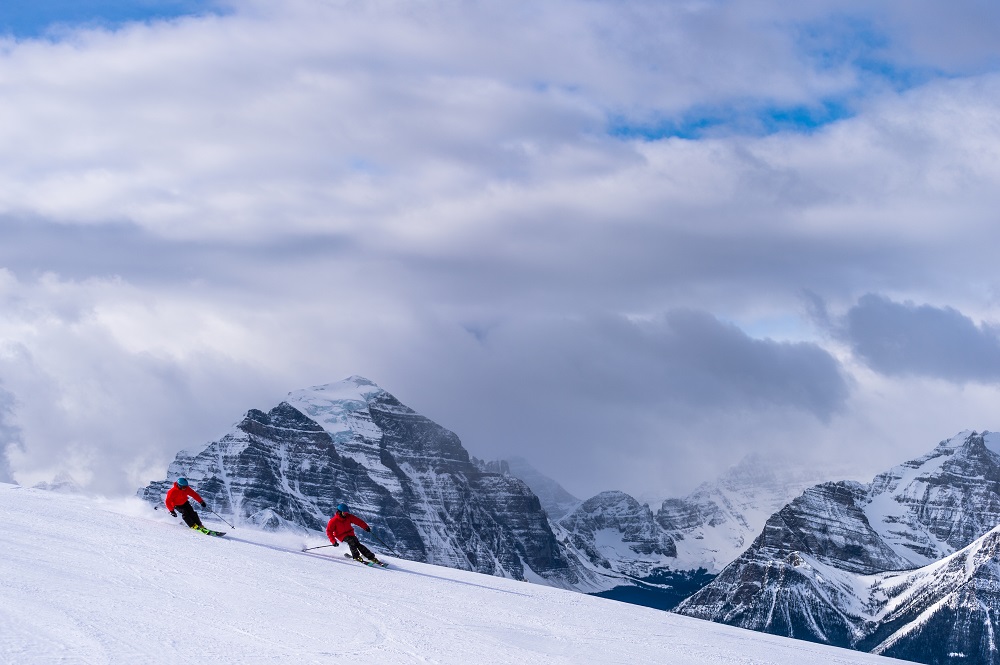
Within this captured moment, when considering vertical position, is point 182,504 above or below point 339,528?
above

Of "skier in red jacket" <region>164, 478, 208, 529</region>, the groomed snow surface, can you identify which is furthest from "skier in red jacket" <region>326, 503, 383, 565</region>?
"skier in red jacket" <region>164, 478, 208, 529</region>

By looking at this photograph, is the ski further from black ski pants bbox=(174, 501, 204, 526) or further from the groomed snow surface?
black ski pants bbox=(174, 501, 204, 526)

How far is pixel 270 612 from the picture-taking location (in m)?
33.9

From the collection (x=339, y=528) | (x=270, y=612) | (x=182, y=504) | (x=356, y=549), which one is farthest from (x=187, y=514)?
(x=270, y=612)

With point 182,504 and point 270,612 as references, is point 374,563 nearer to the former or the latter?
point 182,504

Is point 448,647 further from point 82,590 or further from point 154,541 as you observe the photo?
point 154,541

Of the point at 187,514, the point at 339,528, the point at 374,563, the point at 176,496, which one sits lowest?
the point at 374,563

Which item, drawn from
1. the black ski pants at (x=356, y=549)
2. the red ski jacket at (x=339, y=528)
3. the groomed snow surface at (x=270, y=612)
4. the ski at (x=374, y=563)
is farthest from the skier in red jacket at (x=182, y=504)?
the ski at (x=374, y=563)

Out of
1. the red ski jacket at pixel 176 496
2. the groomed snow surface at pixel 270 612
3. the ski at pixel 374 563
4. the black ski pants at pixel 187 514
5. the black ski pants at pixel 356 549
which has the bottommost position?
the groomed snow surface at pixel 270 612

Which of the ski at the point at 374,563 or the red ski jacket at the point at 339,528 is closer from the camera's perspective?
the ski at the point at 374,563

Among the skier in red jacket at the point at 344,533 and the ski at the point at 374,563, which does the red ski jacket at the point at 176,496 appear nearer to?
the skier in red jacket at the point at 344,533

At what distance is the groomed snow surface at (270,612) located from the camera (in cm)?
2872

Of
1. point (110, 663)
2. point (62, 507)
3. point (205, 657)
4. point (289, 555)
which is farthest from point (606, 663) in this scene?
point (62, 507)

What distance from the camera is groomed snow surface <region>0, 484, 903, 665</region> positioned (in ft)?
94.2
